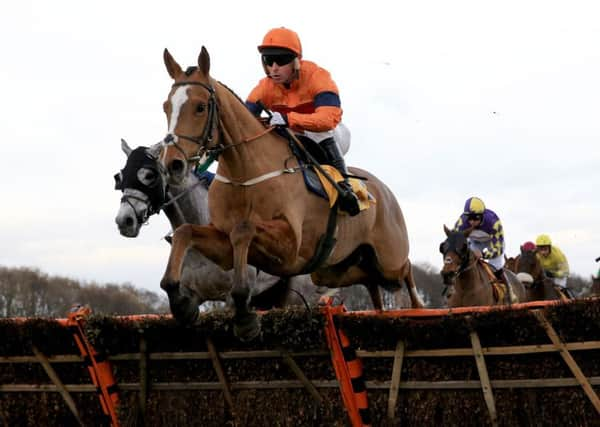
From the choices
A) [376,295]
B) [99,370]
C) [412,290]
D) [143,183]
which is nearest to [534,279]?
[412,290]

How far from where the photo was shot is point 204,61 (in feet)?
20.1

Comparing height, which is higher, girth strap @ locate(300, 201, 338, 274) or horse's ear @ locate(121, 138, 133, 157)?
horse's ear @ locate(121, 138, 133, 157)

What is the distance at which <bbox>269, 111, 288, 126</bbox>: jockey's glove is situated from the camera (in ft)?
22.0

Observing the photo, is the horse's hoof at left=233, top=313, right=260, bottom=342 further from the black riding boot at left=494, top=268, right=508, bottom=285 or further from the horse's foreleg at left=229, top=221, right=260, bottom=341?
the black riding boot at left=494, top=268, right=508, bottom=285

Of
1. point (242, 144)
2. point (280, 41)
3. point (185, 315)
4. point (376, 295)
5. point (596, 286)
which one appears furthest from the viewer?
point (596, 286)

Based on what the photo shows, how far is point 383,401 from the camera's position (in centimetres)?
720

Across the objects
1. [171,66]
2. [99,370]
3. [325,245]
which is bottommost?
[99,370]

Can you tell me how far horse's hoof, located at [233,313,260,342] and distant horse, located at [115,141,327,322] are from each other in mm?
304

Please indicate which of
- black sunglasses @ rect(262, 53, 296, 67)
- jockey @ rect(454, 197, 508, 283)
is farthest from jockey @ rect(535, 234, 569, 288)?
black sunglasses @ rect(262, 53, 296, 67)

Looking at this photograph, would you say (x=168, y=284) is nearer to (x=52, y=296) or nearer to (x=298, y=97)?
(x=298, y=97)

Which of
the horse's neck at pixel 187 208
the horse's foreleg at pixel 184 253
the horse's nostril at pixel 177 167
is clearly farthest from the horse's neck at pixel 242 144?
→ the horse's neck at pixel 187 208

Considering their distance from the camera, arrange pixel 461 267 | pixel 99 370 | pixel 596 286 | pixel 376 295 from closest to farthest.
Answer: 1. pixel 99 370
2. pixel 376 295
3. pixel 461 267
4. pixel 596 286

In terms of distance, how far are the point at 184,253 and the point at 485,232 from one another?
24.9 feet

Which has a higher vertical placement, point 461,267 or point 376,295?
point 461,267
